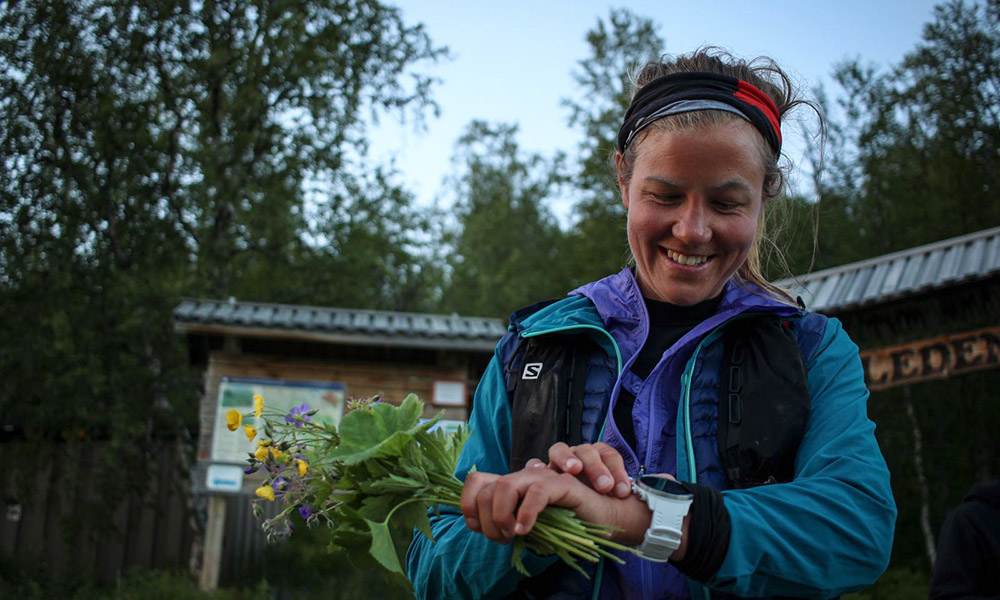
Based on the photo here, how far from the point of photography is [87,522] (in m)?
12.4

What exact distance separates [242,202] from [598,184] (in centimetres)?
980

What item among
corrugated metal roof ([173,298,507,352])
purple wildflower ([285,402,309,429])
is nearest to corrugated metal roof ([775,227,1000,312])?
corrugated metal roof ([173,298,507,352])

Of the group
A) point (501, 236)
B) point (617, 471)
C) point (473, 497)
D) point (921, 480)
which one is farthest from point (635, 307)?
point (501, 236)

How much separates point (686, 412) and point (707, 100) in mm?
564

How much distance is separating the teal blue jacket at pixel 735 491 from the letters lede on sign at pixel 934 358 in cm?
695

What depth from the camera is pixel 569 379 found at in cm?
162

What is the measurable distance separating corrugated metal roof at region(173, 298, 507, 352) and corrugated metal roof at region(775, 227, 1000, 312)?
139 inches

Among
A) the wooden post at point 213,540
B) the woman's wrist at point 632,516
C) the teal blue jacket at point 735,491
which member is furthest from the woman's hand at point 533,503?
the wooden post at point 213,540

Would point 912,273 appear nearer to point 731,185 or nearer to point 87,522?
point 731,185

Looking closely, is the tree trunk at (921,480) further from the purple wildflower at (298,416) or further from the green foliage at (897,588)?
the purple wildflower at (298,416)

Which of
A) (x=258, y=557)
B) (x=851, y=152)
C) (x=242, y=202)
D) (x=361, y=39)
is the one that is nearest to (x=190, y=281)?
(x=242, y=202)

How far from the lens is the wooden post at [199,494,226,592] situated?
31.0 feet

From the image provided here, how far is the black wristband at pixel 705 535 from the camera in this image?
1.26 m

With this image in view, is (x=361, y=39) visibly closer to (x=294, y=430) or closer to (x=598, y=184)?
(x=598, y=184)
